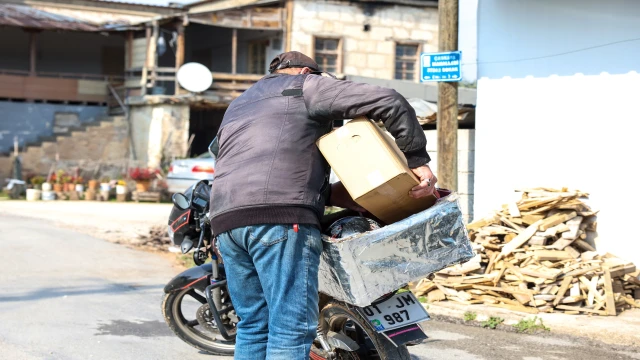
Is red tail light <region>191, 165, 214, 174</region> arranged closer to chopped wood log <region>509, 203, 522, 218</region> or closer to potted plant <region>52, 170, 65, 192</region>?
potted plant <region>52, 170, 65, 192</region>

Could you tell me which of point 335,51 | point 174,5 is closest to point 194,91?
point 335,51

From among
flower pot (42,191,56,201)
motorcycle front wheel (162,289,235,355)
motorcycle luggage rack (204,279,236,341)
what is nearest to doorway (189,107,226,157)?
flower pot (42,191,56,201)

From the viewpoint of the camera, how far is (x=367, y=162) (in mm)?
3703

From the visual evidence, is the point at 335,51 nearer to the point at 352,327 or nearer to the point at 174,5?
the point at 174,5

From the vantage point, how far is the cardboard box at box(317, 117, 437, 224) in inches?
144

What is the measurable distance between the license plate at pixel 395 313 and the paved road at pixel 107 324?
67.9 inches

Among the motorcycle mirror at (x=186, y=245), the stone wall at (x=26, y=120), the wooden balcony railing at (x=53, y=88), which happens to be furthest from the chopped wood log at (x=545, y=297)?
the wooden balcony railing at (x=53, y=88)

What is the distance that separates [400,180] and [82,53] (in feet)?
96.4

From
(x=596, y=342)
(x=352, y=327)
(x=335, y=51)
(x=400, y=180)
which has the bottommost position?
(x=596, y=342)

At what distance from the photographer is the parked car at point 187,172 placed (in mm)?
18828

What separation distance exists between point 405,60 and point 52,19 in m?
12.0

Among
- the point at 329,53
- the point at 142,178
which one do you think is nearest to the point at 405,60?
the point at 329,53

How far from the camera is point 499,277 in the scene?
7730mm

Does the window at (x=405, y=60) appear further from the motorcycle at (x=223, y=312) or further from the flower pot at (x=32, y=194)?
the motorcycle at (x=223, y=312)
